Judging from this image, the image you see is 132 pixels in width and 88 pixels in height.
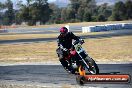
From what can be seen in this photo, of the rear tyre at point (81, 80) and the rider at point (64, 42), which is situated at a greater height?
the rider at point (64, 42)

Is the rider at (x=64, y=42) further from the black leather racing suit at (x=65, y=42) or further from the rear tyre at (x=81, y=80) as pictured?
the rear tyre at (x=81, y=80)

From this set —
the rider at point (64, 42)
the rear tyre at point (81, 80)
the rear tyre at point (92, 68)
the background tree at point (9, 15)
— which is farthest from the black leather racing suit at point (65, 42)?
the background tree at point (9, 15)

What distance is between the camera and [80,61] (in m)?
11.6

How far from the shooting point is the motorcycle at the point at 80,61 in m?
11.4

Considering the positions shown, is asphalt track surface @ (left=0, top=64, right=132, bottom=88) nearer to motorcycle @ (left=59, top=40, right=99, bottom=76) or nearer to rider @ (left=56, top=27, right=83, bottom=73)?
motorcycle @ (left=59, top=40, right=99, bottom=76)

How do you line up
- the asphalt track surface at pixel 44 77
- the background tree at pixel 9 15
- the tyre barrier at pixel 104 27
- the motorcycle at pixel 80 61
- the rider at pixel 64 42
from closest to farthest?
the motorcycle at pixel 80 61 < the asphalt track surface at pixel 44 77 < the rider at pixel 64 42 < the tyre barrier at pixel 104 27 < the background tree at pixel 9 15

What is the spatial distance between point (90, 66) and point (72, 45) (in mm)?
1092

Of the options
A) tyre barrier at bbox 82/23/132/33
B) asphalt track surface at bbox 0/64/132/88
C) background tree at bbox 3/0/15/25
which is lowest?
background tree at bbox 3/0/15/25

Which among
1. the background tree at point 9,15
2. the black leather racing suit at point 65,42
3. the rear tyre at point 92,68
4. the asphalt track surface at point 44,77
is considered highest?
the black leather racing suit at point 65,42

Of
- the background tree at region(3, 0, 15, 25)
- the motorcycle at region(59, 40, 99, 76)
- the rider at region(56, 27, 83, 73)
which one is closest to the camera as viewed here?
the motorcycle at region(59, 40, 99, 76)

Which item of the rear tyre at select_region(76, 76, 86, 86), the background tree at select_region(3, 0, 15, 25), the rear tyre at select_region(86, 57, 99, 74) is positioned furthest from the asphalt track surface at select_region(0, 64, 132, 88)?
the background tree at select_region(3, 0, 15, 25)

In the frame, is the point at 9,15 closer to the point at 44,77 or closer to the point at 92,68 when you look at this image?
the point at 44,77

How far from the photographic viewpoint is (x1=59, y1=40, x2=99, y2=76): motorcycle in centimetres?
1141

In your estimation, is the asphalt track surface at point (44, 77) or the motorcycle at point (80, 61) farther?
the asphalt track surface at point (44, 77)
